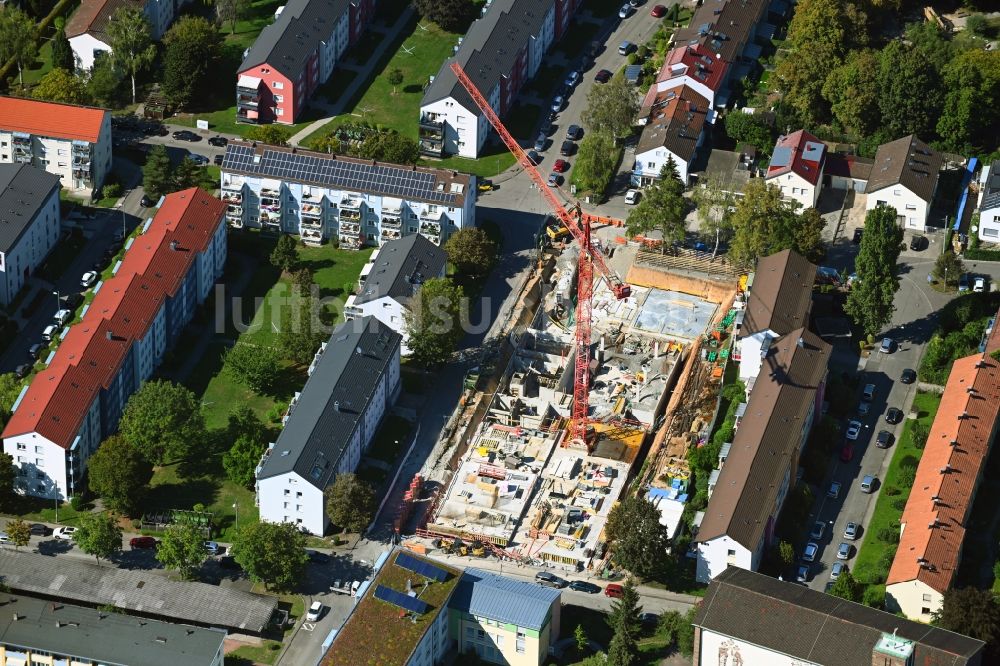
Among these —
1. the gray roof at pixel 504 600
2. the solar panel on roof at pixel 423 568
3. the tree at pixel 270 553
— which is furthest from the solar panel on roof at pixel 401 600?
the tree at pixel 270 553

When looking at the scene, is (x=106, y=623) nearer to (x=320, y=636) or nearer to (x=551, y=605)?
(x=320, y=636)

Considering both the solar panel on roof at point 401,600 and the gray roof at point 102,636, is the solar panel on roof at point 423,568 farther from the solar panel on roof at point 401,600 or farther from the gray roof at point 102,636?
the gray roof at point 102,636

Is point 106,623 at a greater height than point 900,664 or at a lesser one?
lesser

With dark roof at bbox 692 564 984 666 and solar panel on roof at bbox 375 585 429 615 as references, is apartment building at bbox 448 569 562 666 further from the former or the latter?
dark roof at bbox 692 564 984 666

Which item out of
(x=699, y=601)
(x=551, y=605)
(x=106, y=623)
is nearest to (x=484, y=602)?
(x=551, y=605)

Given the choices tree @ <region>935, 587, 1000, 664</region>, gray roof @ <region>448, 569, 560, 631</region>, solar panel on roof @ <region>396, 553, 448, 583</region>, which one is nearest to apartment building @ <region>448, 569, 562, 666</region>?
gray roof @ <region>448, 569, 560, 631</region>

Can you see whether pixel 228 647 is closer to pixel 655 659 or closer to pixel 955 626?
pixel 655 659

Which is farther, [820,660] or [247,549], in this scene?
[247,549]
